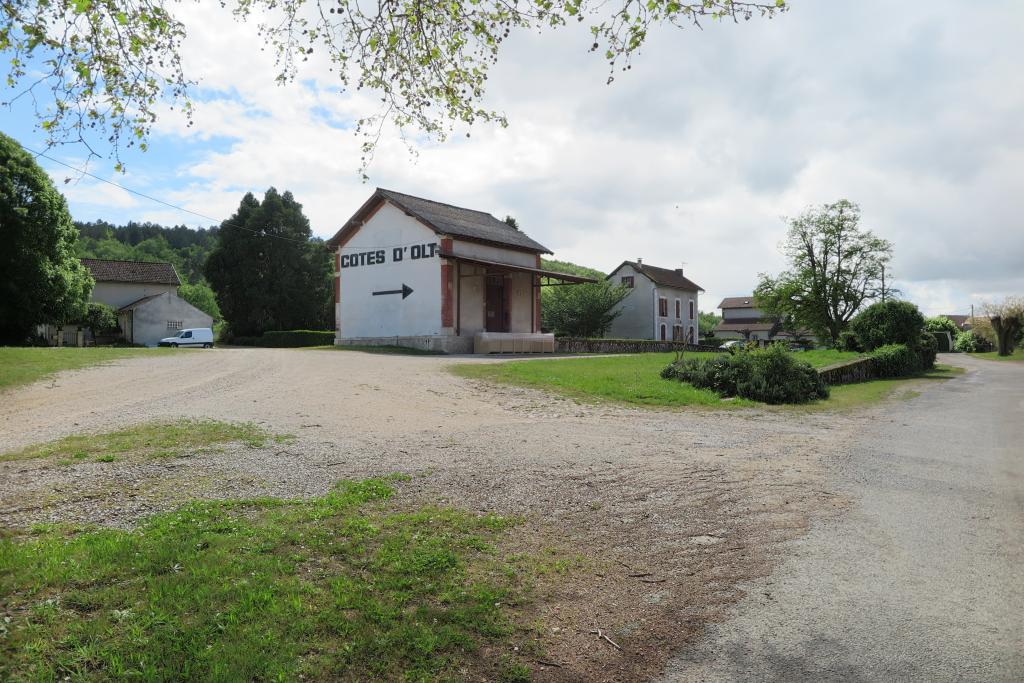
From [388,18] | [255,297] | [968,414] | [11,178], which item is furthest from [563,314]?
[388,18]

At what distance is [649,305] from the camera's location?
60406 millimetres

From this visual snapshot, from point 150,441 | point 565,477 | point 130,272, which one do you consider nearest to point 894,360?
point 565,477

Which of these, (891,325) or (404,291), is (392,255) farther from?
(891,325)

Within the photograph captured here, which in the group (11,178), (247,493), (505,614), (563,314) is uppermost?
(11,178)

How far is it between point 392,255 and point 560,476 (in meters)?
26.0

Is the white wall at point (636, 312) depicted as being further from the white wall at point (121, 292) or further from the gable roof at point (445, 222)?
the white wall at point (121, 292)

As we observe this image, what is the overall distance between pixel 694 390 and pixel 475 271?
17488mm

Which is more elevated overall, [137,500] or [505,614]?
[137,500]

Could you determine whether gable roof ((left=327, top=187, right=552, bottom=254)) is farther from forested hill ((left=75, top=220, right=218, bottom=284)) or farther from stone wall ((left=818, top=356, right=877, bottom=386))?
forested hill ((left=75, top=220, right=218, bottom=284))

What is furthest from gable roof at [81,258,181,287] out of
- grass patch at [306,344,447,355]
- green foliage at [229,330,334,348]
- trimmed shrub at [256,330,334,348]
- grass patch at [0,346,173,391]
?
grass patch at [0,346,173,391]

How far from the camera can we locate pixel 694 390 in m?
15.5

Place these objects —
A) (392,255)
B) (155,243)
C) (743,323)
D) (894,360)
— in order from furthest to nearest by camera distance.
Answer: (155,243) < (743,323) < (392,255) < (894,360)

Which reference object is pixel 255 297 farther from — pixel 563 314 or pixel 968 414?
pixel 968 414

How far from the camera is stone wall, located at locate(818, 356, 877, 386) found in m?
19.9
